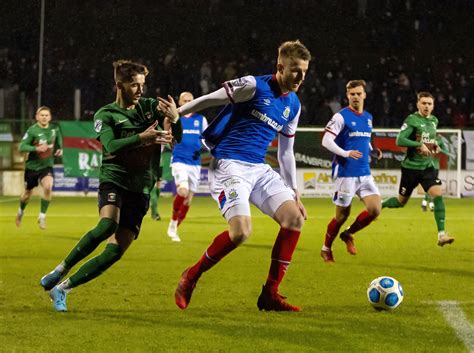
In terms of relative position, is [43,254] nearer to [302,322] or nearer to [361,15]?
[302,322]

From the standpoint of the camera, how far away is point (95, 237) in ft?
23.7

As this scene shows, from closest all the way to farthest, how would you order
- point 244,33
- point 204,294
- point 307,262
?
point 204,294
point 307,262
point 244,33

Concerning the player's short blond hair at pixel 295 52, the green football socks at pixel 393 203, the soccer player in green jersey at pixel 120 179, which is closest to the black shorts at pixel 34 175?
the green football socks at pixel 393 203

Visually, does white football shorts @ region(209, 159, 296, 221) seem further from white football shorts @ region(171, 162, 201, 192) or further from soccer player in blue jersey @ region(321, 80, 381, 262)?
white football shorts @ region(171, 162, 201, 192)

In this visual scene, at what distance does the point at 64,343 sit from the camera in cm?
596

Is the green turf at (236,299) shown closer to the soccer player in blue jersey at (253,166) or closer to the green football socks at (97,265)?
the green football socks at (97,265)

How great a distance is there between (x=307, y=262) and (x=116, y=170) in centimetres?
465

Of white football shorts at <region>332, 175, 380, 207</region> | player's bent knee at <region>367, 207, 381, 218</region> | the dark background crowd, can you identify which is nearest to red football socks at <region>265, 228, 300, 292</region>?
white football shorts at <region>332, 175, 380, 207</region>

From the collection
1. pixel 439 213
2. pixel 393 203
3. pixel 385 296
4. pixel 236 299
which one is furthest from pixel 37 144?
pixel 385 296

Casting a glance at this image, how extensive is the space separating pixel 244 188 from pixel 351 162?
15.8ft

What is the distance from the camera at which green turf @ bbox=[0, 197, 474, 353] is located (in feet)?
19.8

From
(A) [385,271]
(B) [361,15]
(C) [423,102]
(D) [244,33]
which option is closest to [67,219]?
(C) [423,102]

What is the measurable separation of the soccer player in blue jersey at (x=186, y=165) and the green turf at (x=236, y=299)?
38 centimetres

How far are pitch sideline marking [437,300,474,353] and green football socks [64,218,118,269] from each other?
261 centimetres
